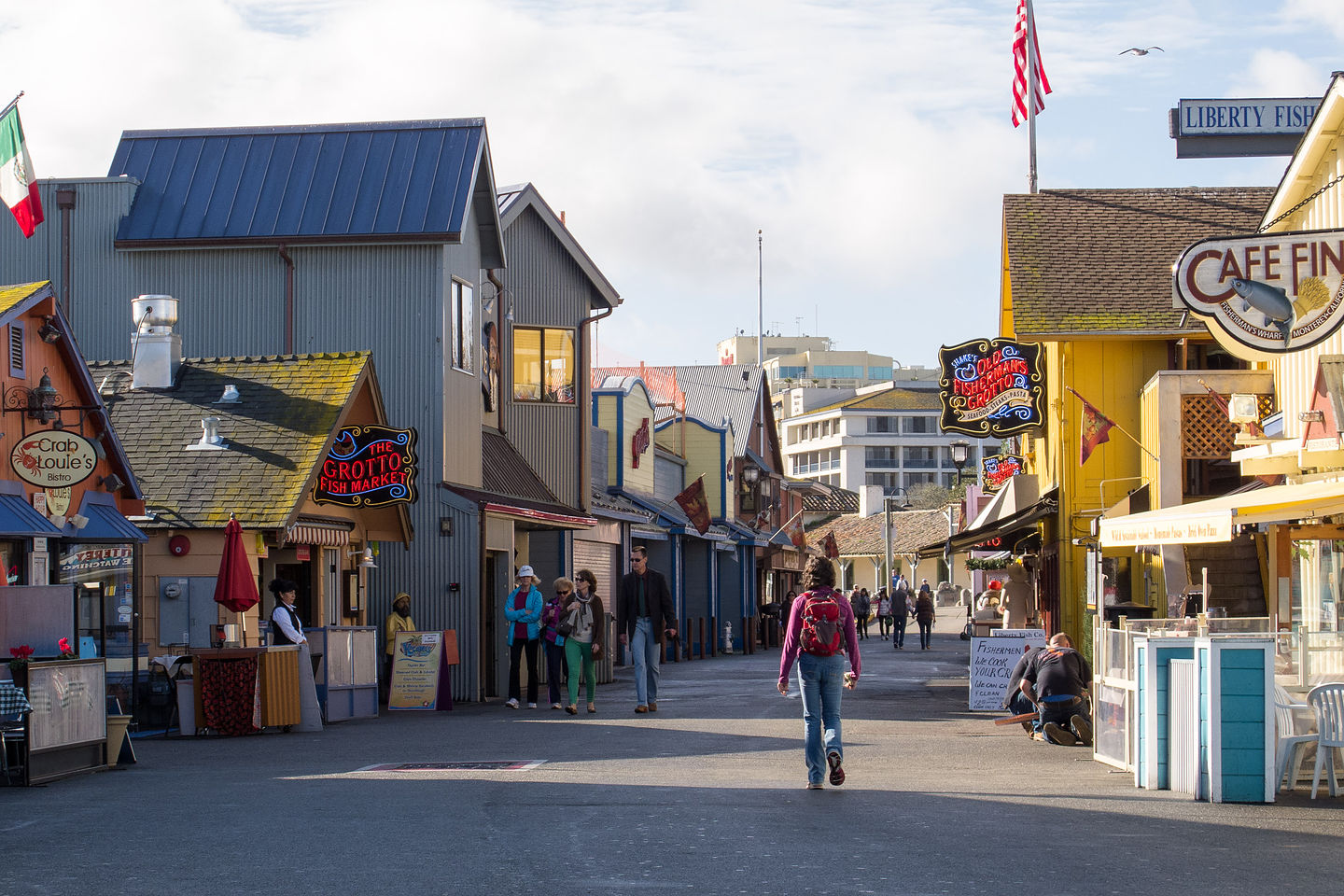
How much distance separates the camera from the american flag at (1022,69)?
99.4ft

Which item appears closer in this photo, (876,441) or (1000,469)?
(1000,469)

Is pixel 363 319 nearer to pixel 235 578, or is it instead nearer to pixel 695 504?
pixel 235 578

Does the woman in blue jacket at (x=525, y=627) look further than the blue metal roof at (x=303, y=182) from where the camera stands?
No

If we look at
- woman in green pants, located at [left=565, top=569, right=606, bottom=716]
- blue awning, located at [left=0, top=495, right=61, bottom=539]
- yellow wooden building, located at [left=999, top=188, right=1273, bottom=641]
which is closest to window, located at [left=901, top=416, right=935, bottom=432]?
yellow wooden building, located at [left=999, top=188, right=1273, bottom=641]

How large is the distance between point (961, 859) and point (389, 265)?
1697 centimetres

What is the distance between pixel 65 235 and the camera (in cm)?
2511

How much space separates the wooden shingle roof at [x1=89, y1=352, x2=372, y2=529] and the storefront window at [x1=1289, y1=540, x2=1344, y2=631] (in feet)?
36.1

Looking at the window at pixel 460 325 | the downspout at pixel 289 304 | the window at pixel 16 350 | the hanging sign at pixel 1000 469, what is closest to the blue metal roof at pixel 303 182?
the downspout at pixel 289 304

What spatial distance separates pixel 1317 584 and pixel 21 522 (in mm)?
12923

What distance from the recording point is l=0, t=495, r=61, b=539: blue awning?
15.8 m

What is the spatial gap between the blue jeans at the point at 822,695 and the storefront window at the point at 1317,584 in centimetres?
654

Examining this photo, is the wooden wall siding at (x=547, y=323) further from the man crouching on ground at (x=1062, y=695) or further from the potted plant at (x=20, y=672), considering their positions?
the potted plant at (x=20, y=672)

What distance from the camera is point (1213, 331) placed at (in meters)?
14.3

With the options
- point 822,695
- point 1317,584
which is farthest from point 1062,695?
point 822,695
